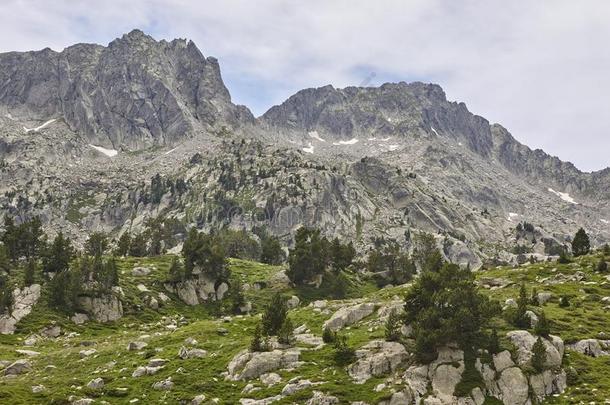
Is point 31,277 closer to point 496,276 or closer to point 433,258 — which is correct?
point 433,258

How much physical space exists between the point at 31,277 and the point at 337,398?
6793cm

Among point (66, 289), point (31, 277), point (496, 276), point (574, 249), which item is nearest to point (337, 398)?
point (496, 276)

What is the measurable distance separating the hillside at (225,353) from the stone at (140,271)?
15220 millimetres

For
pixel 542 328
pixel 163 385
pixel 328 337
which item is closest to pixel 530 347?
pixel 542 328

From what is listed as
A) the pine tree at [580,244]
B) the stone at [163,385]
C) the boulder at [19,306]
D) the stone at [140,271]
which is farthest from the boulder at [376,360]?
the pine tree at [580,244]

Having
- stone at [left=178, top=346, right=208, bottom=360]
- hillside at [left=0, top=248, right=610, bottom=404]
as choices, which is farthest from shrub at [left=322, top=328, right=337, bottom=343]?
stone at [left=178, top=346, right=208, bottom=360]

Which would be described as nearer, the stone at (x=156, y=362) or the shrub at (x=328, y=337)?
the stone at (x=156, y=362)

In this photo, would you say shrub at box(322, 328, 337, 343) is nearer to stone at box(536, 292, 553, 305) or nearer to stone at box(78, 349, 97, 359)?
stone at box(78, 349, 97, 359)

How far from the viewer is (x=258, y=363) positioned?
51.5 m

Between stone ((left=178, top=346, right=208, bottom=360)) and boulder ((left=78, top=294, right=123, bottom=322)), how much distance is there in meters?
39.4

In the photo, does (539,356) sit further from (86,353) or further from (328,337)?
(86,353)

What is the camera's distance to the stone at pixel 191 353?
55.9m

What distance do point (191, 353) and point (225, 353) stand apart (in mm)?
3571

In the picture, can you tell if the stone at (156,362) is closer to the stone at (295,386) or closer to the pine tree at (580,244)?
the stone at (295,386)
